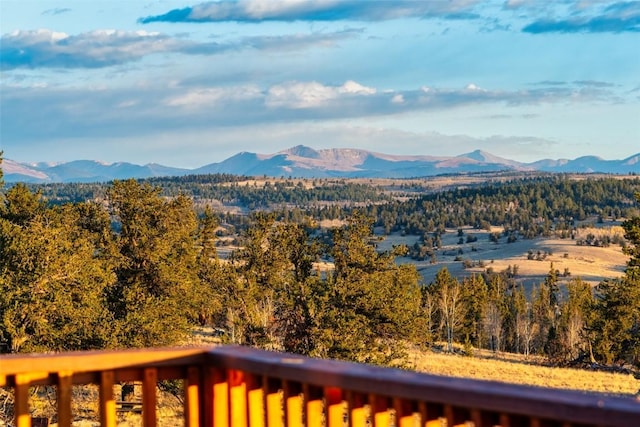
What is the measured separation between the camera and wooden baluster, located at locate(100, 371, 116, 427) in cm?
366

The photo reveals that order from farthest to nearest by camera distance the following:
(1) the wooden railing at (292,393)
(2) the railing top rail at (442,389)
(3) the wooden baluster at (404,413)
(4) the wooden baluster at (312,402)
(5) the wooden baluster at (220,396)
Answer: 1. (5) the wooden baluster at (220,396)
2. (4) the wooden baluster at (312,402)
3. (3) the wooden baluster at (404,413)
4. (1) the wooden railing at (292,393)
5. (2) the railing top rail at (442,389)

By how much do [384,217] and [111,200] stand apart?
15762cm

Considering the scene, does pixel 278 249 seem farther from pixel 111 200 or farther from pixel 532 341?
pixel 532 341

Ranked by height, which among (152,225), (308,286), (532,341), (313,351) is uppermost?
(152,225)

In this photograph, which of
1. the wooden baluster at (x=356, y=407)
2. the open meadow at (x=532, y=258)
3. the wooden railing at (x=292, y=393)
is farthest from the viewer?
the open meadow at (x=532, y=258)

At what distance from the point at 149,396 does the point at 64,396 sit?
0.42m

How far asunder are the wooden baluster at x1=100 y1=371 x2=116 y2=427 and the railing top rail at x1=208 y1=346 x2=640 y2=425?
527 millimetres

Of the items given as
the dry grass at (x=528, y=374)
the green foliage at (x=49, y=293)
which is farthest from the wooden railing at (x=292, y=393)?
the dry grass at (x=528, y=374)

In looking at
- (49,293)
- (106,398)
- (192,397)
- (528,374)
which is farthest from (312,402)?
(528,374)

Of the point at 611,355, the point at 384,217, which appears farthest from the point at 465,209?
the point at 611,355

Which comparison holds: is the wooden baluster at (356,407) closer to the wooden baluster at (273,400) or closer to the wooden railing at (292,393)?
the wooden railing at (292,393)

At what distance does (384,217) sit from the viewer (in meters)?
186

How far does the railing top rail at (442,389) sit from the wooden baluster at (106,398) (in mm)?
527

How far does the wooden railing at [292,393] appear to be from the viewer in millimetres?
2557
